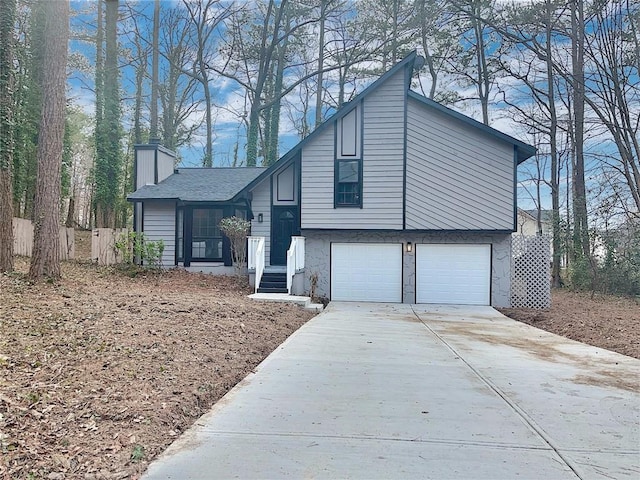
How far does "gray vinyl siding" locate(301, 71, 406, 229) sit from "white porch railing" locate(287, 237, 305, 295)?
0.67 m

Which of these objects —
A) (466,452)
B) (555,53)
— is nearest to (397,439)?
(466,452)

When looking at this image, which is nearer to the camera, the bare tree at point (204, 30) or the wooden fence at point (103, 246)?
the wooden fence at point (103, 246)

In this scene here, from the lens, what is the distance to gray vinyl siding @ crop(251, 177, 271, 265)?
14797mm

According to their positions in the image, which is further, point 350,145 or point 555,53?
point 555,53

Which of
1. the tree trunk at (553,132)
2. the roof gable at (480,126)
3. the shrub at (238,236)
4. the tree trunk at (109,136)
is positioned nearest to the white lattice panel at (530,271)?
the roof gable at (480,126)

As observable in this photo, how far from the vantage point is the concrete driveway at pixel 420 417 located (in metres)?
3.02

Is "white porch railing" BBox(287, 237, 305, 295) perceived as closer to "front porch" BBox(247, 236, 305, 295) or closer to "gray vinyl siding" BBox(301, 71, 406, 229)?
"front porch" BBox(247, 236, 305, 295)

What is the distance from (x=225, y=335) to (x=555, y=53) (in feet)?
55.0

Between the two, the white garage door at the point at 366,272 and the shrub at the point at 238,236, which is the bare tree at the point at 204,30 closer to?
the shrub at the point at 238,236

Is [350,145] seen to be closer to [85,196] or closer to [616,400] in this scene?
[616,400]

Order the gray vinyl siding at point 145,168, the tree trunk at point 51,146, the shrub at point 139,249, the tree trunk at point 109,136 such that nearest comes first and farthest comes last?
1. the tree trunk at point 51,146
2. the shrub at point 139,249
3. the gray vinyl siding at point 145,168
4. the tree trunk at point 109,136

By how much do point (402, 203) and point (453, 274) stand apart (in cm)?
245

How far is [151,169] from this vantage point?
1705 cm

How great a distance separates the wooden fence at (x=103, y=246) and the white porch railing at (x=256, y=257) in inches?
221
